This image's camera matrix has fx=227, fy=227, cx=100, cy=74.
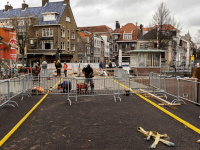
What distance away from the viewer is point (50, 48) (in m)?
49.1

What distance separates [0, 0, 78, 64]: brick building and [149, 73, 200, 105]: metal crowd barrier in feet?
120

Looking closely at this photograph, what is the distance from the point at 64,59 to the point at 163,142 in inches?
1793

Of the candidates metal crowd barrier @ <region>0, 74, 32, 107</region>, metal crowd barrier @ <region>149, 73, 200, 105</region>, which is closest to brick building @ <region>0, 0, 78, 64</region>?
metal crowd barrier @ <region>0, 74, 32, 107</region>

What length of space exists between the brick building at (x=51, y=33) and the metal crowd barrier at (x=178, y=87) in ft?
120

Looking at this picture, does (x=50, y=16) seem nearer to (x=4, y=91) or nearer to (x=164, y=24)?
(x=164, y=24)

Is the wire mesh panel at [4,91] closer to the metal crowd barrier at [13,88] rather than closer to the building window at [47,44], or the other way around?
the metal crowd barrier at [13,88]

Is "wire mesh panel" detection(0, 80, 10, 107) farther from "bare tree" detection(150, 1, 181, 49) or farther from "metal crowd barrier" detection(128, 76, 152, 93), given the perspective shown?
"bare tree" detection(150, 1, 181, 49)

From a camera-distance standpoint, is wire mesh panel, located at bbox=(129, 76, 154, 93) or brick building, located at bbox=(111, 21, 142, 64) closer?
wire mesh panel, located at bbox=(129, 76, 154, 93)

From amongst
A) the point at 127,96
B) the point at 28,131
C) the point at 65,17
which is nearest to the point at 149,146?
the point at 28,131

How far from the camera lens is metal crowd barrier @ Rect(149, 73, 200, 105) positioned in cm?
979

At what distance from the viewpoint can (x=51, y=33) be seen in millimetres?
49438

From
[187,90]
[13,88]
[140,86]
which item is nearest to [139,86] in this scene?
[140,86]

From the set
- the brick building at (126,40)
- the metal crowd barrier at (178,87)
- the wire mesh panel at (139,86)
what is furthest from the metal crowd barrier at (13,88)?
the brick building at (126,40)

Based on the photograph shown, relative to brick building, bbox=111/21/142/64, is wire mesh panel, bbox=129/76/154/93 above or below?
below
